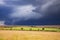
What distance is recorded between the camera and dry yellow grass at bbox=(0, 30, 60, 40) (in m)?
2.08

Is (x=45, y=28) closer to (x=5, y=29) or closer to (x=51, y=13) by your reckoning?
(x=51, y=13)

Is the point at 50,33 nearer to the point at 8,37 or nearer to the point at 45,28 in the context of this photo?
the point at 45,28

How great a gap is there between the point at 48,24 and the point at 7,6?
0.71 meters

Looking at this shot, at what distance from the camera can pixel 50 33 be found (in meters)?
2.12

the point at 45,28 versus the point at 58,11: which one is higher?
the point at 58,11

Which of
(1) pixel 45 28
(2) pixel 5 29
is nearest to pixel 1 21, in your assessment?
(2) pixel 5 29

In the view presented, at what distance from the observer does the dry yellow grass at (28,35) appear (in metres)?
2.08

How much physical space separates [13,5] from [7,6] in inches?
3.8

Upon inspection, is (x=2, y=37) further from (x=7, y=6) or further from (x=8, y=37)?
(x=7, y=6)

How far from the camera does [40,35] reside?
2119 millimetres

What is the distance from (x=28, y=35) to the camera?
7.01 feet

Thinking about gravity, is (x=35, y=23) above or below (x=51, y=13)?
below

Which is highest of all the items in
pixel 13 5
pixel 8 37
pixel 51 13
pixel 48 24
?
pixel 13 5

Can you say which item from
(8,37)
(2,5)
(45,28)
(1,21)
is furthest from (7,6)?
(45,28)
